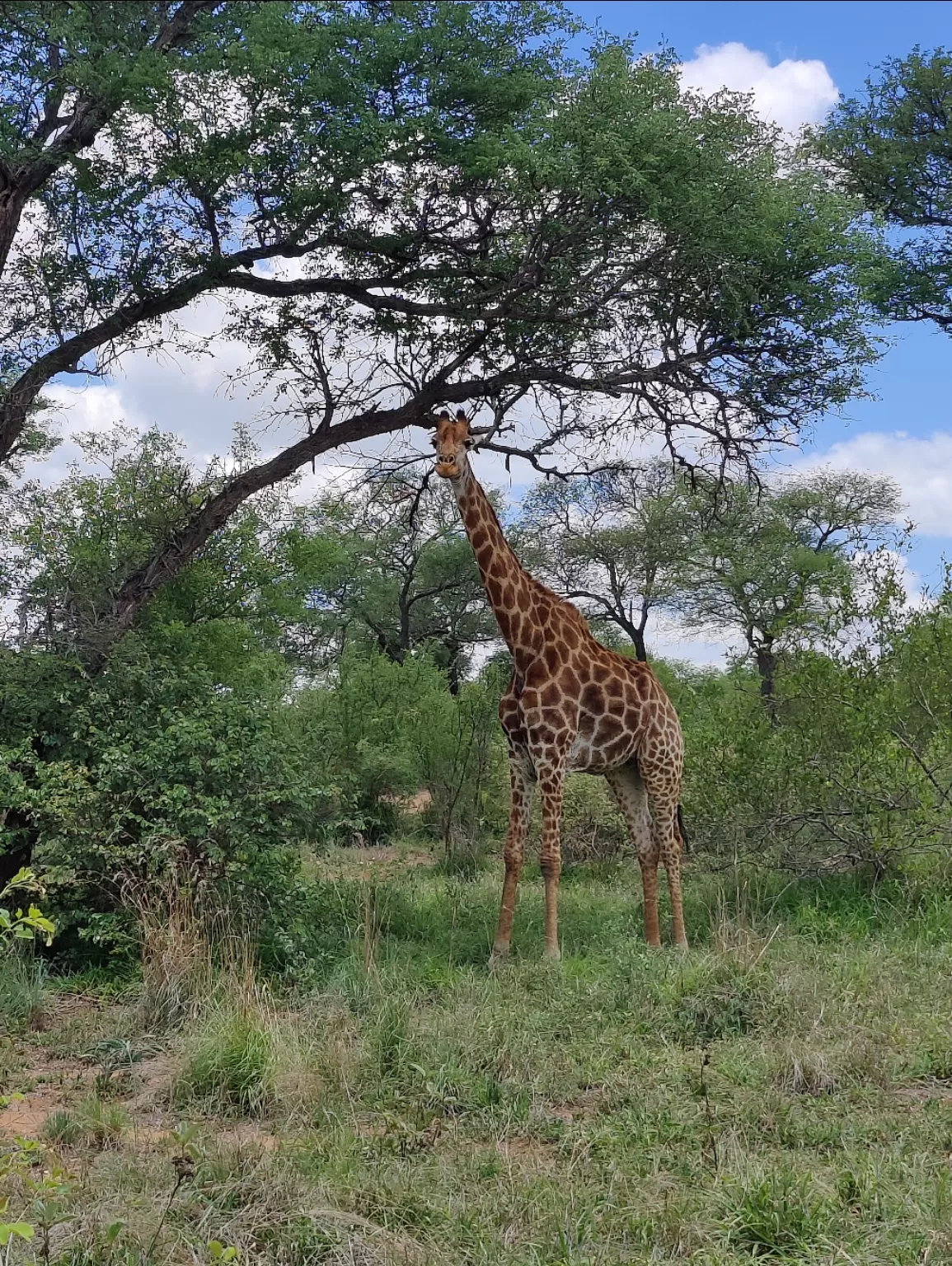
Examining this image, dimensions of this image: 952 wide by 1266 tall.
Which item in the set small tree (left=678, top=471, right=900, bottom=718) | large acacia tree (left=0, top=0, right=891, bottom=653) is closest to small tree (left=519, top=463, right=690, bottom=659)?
small tree (left=678, top=471, right=900, bottom=718)

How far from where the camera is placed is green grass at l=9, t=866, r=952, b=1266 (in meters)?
3.61

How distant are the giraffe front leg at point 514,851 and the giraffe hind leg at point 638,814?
0.89m

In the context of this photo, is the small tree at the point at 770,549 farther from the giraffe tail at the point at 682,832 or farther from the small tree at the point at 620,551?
the giraffe tail at the point at 682,832

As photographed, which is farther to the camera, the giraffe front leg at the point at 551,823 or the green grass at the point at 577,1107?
the giraffe front leg at the point at 551,823

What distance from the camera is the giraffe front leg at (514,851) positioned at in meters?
7.64

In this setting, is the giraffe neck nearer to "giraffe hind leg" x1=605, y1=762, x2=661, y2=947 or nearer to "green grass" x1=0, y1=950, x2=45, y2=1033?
"giraffe hind leg" x1=605, y1=762, x2=661, y2=947

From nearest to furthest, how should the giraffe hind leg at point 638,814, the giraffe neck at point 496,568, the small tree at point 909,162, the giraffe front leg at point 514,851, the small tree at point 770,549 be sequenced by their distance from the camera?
the giraffe front leg at point 514,851, the giraffe neck at point 496,568, the giraffe hind leg at point 638,814, the small tree at point 909,162, the small tree at point 770,549

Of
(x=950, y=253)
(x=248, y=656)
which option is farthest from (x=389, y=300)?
(x=950, y=253)

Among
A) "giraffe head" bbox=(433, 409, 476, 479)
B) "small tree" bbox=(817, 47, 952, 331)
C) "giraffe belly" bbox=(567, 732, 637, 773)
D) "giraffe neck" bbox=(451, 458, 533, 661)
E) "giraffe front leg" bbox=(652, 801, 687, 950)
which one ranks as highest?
"small tree" bbox=(817, 47, 952, 331)

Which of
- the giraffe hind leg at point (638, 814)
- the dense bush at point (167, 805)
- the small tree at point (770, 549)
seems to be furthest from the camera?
the small tree at point (770, 549)

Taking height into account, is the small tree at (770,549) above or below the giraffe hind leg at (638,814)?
above

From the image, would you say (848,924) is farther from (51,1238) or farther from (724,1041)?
(51,1238)

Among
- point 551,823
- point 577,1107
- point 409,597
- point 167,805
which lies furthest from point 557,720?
point 409,597

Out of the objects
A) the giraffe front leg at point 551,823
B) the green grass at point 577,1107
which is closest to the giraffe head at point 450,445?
the giraffe front leg at point 551,823
